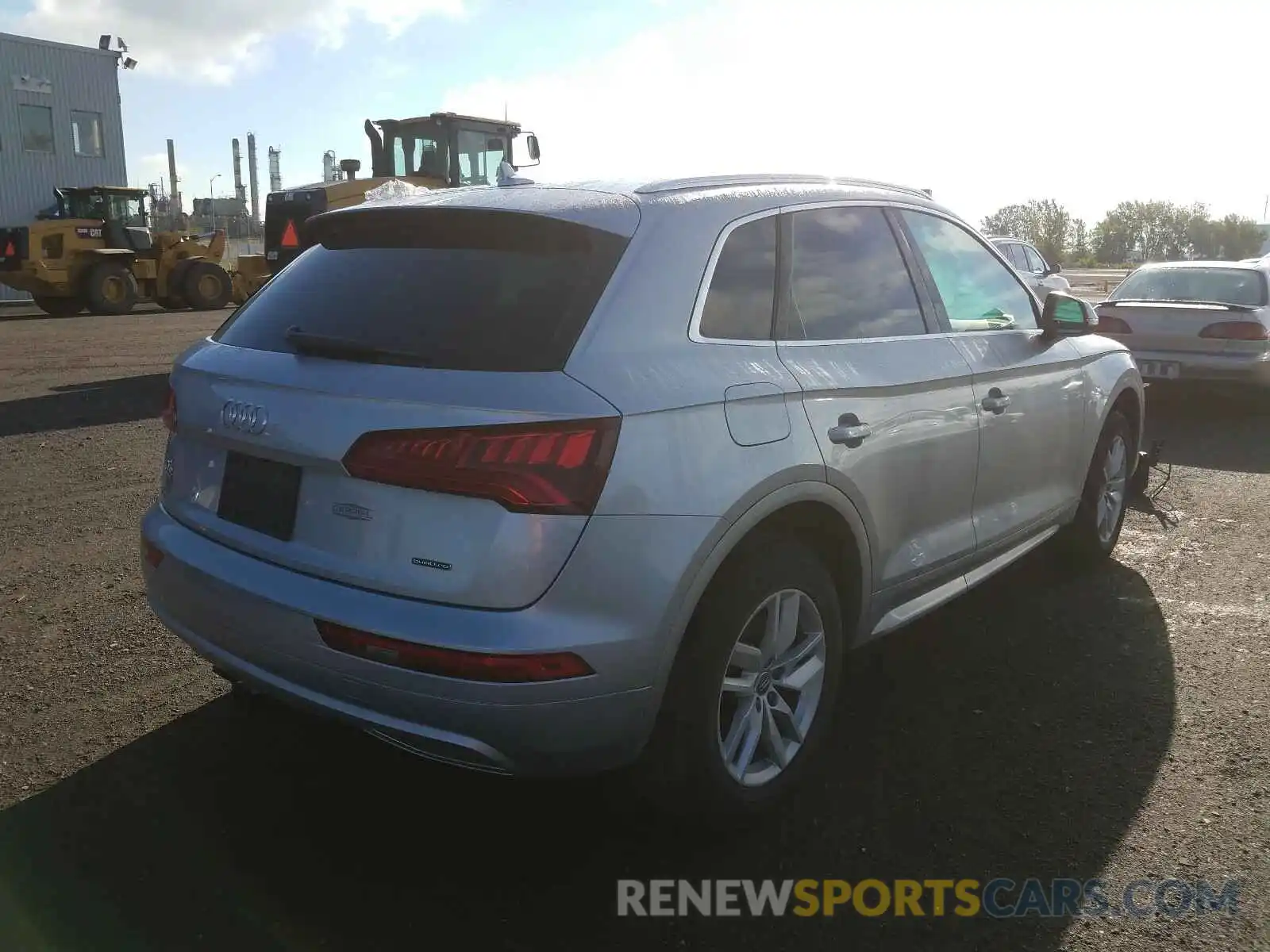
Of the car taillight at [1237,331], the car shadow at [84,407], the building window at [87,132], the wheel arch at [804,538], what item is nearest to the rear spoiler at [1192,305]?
the car taillight at [1237,331]

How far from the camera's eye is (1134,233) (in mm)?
88750

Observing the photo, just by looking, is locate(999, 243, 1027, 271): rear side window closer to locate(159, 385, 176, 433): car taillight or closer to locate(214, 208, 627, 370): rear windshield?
locate(214, 208, 627, 370): rear windshield

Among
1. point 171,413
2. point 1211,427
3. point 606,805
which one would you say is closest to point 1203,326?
point 1211,427

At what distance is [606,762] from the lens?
2578 millimetres

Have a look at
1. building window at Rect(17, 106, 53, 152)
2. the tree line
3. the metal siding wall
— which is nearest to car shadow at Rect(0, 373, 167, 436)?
the metal siding wall

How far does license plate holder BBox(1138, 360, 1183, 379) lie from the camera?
32.3ft

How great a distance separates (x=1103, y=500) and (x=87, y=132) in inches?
1476

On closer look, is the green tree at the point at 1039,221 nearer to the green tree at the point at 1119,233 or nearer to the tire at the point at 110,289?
the green tree at the point at 1119,233

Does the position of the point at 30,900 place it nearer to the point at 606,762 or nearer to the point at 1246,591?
the point at 606,762

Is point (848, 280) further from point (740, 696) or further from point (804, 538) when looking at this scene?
point (740, 696)

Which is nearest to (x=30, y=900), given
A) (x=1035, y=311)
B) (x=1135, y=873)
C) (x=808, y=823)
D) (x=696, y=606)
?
(x=696, y=606)

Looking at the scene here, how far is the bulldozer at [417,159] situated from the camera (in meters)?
16.5

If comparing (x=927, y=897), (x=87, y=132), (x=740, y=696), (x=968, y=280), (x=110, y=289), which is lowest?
(x=927, y=897)

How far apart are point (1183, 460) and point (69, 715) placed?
7619 mm
